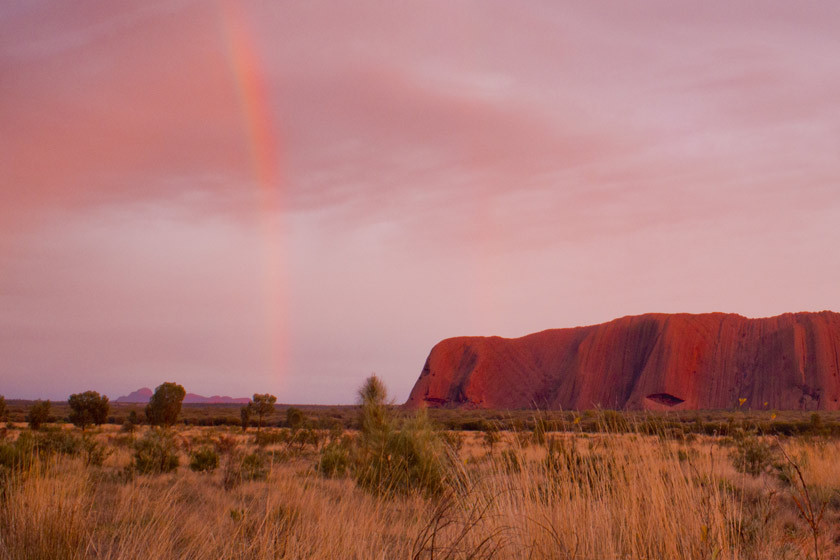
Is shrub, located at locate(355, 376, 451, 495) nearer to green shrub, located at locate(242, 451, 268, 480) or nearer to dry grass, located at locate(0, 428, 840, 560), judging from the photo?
dry grass, located at locate(0, 428, 840, 560)

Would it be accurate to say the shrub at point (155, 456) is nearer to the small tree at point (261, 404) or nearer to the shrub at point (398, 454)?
the shrub at point (398, 454)

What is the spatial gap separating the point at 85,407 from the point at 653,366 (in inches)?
2490

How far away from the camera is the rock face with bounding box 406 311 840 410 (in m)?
65.8

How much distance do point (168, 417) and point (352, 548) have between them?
126ft

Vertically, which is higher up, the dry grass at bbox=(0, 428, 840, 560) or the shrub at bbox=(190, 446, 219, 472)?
the dry grass at bbox=(0, 428, 840, 560)

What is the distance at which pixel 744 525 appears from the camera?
4.73 m

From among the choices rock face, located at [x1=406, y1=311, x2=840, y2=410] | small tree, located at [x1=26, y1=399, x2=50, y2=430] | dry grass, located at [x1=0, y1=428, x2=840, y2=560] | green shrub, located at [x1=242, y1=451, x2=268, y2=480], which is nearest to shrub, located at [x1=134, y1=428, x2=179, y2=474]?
green shrub, located at [x1=242, y1=451, x2=268, y2=480]

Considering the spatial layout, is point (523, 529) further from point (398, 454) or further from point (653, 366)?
point (653, 366)

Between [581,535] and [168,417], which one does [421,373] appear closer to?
[168,417]

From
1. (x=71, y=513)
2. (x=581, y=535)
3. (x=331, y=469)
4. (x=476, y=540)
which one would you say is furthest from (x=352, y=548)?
(x=331, y=469)

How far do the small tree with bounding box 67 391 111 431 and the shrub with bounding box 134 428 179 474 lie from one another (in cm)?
2601

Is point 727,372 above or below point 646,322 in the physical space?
below

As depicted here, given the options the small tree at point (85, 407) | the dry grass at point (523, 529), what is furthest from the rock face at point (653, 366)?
the dry grass at point (523, 529)

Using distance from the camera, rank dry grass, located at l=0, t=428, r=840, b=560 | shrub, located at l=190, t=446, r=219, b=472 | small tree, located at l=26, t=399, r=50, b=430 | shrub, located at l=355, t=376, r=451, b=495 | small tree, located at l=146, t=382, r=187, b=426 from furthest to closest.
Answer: small tree, located at l=146, t=382, r=187, b=426 → small tree, located at l=26, t=399, r=50, b=430 → shrub, located at l=190, t=446, r=219, b=472 → shrub, located at l=355, t=376, r=451, b=495 → dry grass, located at l=0, t=428, r=840, b=560
